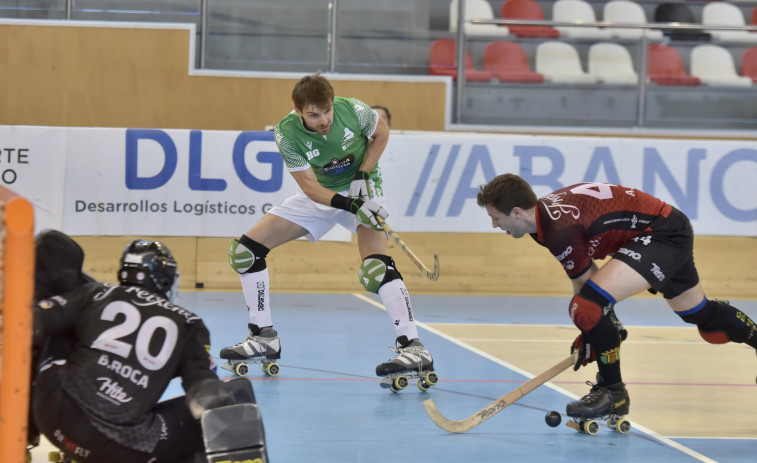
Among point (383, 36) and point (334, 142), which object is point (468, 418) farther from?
point (383, 36)

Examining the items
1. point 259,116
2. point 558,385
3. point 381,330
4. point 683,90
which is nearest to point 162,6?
point 259,116

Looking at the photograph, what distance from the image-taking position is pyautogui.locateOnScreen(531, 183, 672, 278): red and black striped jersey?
14.2 ft

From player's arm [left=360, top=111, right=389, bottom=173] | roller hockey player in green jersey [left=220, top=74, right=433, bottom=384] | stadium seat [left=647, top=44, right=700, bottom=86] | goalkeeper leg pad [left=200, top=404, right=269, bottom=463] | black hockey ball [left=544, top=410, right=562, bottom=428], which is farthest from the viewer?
stadium seat [left=647, top=44, right=700, bottom=86]

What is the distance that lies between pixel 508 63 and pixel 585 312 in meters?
6.57

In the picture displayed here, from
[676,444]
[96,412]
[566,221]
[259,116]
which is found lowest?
[676,444]

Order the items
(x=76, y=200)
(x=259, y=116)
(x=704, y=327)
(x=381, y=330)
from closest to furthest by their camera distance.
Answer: (x=704, y=327) → (x=381, y=330) → (x=76, y=200) → (x=259, y=116)

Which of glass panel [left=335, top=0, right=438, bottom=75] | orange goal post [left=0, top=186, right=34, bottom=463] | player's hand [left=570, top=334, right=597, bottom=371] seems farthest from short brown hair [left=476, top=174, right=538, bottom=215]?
glass panel [left=335, top=0, right=438, bottom=75]

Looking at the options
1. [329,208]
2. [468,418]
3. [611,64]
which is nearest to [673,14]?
[611,64]

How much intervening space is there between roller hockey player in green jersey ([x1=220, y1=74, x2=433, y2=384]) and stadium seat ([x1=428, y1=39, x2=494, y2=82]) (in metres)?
4.79

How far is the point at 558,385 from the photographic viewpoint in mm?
5543

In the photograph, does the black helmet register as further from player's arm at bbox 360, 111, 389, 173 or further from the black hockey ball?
player's arm at bbox 360, 111, 389, 173

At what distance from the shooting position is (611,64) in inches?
419

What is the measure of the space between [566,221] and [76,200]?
571 centimetres

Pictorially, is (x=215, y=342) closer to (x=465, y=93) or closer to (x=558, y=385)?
(x=558, y=385)
